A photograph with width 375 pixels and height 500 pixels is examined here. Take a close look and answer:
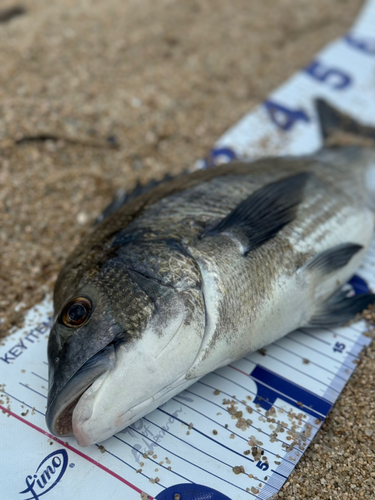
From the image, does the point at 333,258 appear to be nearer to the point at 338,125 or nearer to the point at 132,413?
the point at 132,413

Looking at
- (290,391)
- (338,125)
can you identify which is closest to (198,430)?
(290,391)

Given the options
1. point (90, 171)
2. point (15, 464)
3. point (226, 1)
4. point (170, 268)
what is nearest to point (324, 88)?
point (226, 1)

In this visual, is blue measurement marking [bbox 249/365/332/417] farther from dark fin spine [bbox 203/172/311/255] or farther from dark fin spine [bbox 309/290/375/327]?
dark fin spine [bbox 203/172/311/255]

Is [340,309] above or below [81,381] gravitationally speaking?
below

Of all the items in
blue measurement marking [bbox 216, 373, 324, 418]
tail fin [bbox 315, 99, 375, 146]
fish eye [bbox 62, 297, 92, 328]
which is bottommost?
blue measurement marking [bbox 216, 373, 324, 418]

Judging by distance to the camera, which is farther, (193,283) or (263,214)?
(263,214)

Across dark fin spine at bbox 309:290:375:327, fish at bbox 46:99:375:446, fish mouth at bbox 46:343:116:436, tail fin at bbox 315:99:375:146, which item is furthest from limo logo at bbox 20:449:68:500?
tail fin at bbox 315:99:375:146
